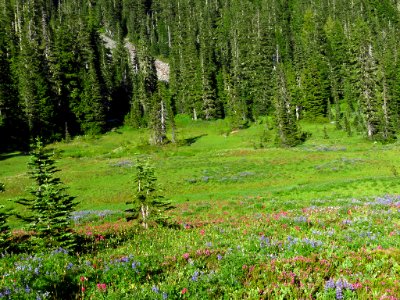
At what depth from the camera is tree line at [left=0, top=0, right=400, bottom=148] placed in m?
74.3

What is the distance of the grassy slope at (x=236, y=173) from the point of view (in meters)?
29.3

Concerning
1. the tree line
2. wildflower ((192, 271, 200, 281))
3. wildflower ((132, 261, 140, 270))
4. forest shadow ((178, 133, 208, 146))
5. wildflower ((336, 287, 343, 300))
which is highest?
the tree line

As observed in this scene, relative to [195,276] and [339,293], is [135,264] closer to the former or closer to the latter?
[195,276]

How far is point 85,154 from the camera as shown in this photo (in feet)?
208

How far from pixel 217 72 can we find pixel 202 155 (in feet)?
203

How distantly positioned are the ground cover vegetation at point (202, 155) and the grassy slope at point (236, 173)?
0.32 metres

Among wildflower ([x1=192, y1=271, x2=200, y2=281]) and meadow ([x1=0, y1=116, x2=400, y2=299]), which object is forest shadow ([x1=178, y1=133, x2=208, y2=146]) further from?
wildflower ([x1=192, y1=271, x2=200, y2=281])

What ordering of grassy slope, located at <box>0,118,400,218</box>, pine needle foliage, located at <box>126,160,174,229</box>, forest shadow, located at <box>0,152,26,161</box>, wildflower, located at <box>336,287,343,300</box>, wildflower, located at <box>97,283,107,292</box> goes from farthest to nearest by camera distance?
forest shadow, located at <box>0,152,26,161</box> < grassy slope, located at <box>0,118,400,218</box> < pine needle foliage, located at <box>126,160,174,229</box> < wildflower, located at <box>97,283,107,292</box> < wildflower, located at <box>336,287,343,300</box>

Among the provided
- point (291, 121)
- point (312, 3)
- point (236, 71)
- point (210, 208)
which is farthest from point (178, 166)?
point (312, 3)

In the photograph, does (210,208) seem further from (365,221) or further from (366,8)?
(366,8)

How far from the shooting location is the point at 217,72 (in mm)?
112312

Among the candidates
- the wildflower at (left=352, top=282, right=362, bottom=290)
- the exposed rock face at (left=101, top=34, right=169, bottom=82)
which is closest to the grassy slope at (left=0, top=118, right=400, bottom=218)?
the wildflower at (left=352, top=282, right=362, bottom=290)

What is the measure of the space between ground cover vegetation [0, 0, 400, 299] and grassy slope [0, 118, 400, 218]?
0.32 meters

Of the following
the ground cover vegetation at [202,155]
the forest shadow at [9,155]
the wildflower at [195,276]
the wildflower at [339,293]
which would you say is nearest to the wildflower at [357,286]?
the ground cover vegetation at [202,155]
